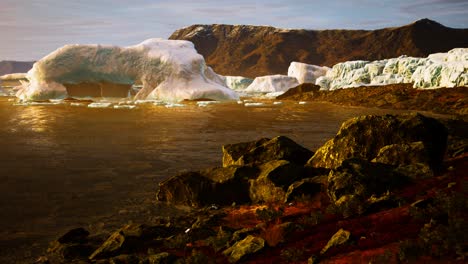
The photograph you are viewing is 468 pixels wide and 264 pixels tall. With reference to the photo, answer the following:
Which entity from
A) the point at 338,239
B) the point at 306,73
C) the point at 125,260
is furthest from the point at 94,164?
the point at 306,73

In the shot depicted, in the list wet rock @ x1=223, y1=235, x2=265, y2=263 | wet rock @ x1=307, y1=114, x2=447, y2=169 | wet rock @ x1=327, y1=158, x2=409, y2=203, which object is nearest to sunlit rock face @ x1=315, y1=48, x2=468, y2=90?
wet rock @ x1=307, y1=114, x2=447, y2=169

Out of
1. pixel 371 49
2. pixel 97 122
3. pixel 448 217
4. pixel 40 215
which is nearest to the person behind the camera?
pixel 448 217

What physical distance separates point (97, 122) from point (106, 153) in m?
10.7

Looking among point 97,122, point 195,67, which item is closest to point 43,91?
point 195,67

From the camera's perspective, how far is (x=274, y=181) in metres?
8.39

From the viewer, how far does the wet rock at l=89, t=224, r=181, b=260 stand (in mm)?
6047

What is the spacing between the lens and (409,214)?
5.74m

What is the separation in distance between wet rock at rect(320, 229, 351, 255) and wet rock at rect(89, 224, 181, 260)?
8.24 feet

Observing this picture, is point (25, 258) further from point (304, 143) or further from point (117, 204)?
point (304, 143)

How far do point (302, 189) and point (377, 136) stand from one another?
222 cm

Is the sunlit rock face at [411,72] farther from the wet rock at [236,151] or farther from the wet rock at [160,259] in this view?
the wet rock at [160,259]

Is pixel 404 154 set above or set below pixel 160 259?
above

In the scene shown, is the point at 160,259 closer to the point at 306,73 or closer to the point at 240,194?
the point at 240,194

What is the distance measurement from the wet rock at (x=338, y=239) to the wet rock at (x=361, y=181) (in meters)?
1.74
